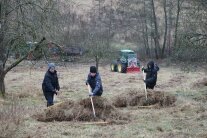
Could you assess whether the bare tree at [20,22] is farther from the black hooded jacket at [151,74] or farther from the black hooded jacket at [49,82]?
the black hooded jacket at [151,74]

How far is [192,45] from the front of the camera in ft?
65.2

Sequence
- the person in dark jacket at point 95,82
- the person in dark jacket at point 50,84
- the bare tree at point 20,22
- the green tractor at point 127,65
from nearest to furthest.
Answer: the person in dark jacket at point 95,82 < the person in dark jacket at point 50,84 < the bare tree at point 20,22 < the green tractor at point 127,65

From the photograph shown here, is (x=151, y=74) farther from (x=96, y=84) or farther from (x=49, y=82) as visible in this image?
(x=96, y=84)


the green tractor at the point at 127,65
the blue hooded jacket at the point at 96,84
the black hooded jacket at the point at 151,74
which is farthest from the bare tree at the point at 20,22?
the green tractor at the point at 127,65

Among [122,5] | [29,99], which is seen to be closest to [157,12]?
[122,5]

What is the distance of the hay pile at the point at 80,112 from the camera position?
12.7 meters

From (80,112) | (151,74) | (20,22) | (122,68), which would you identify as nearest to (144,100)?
(151,74)

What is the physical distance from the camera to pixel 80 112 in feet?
42.1

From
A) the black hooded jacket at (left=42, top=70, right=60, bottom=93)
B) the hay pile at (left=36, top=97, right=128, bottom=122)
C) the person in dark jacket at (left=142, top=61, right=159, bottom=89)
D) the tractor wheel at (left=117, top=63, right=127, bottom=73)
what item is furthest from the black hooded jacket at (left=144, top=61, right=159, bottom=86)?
the tractor wheel at (left=117, top=63, right=127, bottom=73)

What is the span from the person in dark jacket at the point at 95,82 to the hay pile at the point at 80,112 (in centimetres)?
25

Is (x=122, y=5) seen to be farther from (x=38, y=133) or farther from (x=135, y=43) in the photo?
(x=38, y=133)

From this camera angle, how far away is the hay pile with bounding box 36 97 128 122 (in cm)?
1268

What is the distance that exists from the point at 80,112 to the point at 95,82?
4.20 feet

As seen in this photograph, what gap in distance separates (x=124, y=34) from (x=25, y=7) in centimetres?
3565
